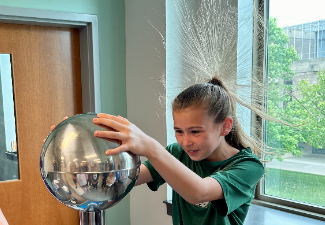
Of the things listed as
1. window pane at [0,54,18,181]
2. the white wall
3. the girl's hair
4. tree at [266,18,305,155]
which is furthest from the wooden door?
the girl's hair

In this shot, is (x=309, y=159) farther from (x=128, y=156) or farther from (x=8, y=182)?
(x=8, y=182)

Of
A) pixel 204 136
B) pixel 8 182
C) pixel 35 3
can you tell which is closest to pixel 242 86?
pixel 204 136

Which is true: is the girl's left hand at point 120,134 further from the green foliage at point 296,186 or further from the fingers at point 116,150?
the green foliage at point 296,186

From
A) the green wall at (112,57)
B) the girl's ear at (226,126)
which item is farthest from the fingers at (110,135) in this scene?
the green wall at (112,57)

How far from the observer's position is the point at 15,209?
2.60 metres

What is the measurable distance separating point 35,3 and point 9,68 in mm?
490

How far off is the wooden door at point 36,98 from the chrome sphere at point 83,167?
2.15 metres

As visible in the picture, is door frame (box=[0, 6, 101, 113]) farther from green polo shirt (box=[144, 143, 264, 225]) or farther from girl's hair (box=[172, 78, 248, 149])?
girl's hair (box=[172, 78, 248, 149])

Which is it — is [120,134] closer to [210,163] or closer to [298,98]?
[210,163]

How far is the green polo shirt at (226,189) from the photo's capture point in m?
1.09

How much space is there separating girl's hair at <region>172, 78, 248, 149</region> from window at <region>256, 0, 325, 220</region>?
27.0 inches

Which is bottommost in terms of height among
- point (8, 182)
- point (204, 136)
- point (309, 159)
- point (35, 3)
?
point (8, 182)

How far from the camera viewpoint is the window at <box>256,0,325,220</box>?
6.63 ft

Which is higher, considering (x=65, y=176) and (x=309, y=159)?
(x=65, y=176)
